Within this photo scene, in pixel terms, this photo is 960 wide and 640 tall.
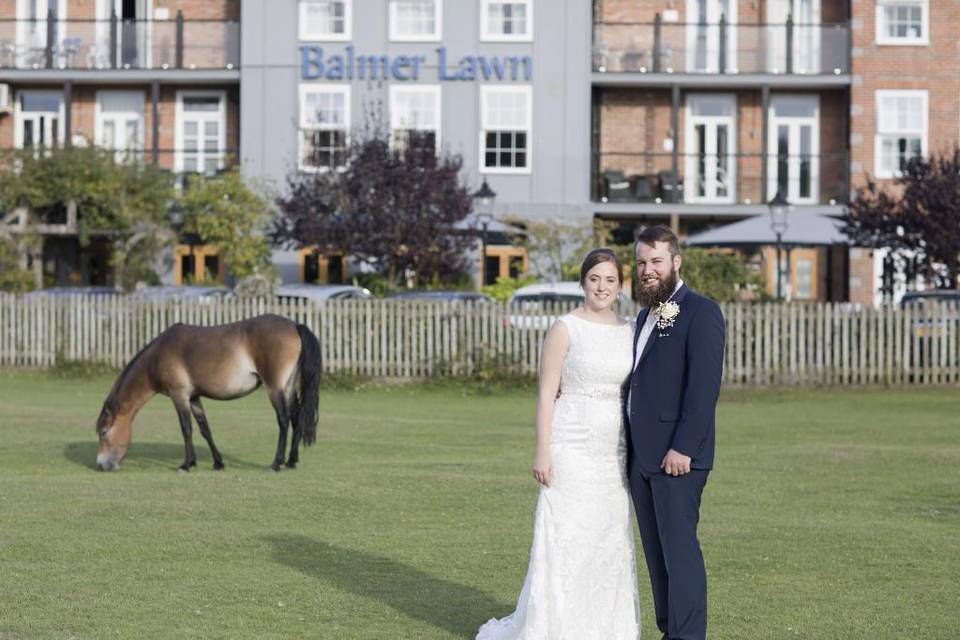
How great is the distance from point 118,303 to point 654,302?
936 inches

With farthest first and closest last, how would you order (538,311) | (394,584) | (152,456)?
(538,311) → (152,456) → (394,584)

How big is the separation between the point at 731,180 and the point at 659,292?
1424 inches

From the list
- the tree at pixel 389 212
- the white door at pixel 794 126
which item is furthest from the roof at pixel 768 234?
the white door at pixel 794 126

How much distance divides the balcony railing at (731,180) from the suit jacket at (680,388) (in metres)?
35.1

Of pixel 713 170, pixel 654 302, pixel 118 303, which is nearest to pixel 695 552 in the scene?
pixel 654 302

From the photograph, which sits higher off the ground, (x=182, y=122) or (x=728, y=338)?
(x=182, y=122)

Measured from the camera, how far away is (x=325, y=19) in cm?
4341

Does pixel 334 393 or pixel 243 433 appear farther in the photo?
pixel 334 393

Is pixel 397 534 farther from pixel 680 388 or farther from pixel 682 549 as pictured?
pixel 680 388

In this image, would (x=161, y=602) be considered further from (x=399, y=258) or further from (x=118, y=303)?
(x=399, y=258)

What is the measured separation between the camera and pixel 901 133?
4356 centimetres

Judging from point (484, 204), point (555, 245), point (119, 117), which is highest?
point (119, 117)

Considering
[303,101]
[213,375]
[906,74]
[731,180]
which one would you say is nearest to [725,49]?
[731,180]

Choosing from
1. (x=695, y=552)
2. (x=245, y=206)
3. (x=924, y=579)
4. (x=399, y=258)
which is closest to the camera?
(x=695, y=552)
